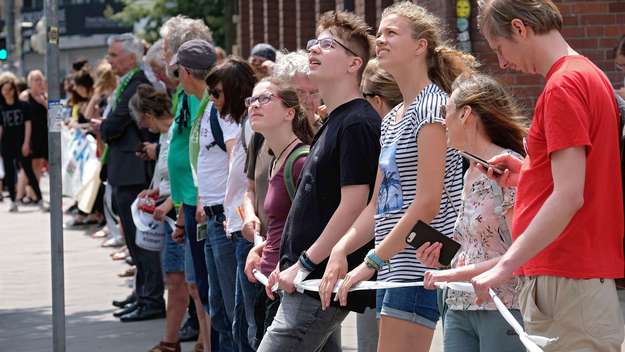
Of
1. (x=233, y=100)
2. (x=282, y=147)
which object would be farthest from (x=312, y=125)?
(x=233, y=100)

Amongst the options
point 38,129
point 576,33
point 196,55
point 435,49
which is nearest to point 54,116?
point 196,55

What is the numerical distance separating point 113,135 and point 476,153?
20.2ft

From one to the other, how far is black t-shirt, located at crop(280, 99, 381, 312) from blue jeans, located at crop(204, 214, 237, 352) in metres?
1.67

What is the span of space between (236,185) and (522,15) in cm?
307

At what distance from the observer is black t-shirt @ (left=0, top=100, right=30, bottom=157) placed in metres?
21.6

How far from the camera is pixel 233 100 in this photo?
6949mm

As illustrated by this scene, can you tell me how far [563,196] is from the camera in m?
3.73

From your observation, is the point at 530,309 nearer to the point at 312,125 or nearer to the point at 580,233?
the point at 580,233

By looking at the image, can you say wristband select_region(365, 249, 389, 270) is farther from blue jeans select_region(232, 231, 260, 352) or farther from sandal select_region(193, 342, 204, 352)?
sandal select_region(193, 342, 204, 352)

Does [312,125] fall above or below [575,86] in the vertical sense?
below

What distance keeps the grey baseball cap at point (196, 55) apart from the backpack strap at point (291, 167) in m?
1.81

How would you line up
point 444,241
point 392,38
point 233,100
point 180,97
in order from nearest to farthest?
1. point 444,241
2. point 392,38
3. point 233,100
4. point 180,97

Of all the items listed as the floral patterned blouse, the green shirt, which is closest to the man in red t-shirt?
the floral patterned blouse

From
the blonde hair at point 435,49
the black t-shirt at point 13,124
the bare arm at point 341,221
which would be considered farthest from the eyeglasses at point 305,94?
the black t-shirt at point 13,124
